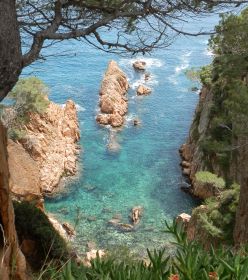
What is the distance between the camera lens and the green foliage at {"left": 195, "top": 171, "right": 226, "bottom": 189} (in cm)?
1856

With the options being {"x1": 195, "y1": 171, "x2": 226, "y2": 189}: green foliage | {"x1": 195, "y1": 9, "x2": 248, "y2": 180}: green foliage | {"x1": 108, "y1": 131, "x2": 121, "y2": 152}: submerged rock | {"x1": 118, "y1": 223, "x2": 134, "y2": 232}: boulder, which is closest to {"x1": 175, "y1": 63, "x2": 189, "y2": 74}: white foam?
{"x1": 195, "y1": 9, "x2": 248, "y2": 180}: green foliage

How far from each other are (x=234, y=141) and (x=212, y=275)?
1562cm

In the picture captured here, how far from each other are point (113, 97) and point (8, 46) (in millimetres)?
22255

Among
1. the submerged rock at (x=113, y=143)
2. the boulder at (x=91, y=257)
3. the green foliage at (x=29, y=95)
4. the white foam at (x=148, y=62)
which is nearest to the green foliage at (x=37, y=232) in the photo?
the boulder at (x=91, y=257)

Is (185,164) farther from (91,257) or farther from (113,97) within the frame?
(91,257)

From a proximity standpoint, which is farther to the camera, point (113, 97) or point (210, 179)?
point (113, 97)

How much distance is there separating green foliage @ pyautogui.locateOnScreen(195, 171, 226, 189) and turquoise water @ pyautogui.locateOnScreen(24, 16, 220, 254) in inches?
56.3

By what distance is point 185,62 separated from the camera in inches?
1174

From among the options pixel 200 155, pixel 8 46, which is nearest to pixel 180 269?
pixel 8 46

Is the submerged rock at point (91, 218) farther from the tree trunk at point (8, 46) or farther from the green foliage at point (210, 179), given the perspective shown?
the tree trunk at point (8, 46)

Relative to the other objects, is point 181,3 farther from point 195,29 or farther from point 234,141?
point 195,29

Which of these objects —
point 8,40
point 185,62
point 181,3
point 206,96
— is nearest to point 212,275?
point 8,40

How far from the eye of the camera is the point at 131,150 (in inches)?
912

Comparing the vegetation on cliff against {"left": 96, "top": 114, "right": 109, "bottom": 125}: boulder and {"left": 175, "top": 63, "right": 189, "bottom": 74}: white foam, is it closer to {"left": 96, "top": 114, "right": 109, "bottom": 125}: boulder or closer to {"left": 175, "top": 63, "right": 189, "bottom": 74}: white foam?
{"left": 175, "top": 63, "right": 189, "bottom": 74}: white foam
